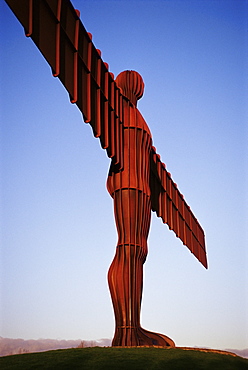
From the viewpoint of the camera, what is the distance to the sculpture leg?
42.0 feet

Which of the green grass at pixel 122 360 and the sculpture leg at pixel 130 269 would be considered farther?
the sculpture leg at pixel 130 269

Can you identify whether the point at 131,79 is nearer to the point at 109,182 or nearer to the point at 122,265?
the point at 109,182

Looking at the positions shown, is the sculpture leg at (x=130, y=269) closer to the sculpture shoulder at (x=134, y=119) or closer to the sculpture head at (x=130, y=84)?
the sculpture shoulder at (x=134, y=119)

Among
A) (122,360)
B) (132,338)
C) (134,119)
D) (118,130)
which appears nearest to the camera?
(122,360)

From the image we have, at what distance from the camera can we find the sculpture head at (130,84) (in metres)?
14.7

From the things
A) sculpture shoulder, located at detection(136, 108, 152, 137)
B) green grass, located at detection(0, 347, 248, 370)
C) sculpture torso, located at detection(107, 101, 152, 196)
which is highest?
sculpture shoulder, located at detection(136, 108, 152, 137)

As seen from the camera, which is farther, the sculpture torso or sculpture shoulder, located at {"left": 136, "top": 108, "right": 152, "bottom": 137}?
sculpture shoulder, located at {"left": 136, "top": 108, "right": 152, "bottom": 137}

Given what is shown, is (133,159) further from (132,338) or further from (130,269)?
(132,338)

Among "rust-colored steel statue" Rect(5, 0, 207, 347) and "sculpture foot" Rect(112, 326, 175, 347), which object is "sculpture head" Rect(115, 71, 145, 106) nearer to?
"rust-colored steel statue" Rect(5, 0, 207, 347)

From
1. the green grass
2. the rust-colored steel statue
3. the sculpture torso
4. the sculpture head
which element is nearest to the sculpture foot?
the rust-colored steel statue

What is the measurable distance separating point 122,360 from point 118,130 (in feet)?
19.0

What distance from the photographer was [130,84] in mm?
14797

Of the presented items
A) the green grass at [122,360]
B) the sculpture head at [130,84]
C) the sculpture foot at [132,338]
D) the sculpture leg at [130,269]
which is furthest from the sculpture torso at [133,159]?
the green grass at [122,360]

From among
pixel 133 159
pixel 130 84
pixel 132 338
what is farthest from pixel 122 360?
pixel 130 84
